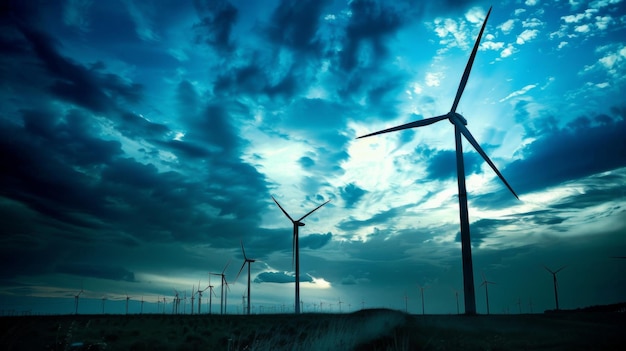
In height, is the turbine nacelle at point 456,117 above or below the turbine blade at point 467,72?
below

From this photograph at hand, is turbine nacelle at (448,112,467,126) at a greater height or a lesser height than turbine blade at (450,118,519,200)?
greater

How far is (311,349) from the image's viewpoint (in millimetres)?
21172

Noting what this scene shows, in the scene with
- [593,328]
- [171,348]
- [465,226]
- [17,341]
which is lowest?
[171,348]

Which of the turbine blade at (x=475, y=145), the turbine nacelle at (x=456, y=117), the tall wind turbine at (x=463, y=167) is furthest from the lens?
the turbine nacelle at (x=456, y=117)

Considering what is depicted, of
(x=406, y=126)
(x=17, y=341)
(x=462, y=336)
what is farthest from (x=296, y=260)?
(x=17, y=341)

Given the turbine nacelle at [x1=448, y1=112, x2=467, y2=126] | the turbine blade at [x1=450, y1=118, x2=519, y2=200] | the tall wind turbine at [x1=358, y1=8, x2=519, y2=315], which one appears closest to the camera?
the tall wind turbine at [x1=358, y1=8, x2=519, y2=315]

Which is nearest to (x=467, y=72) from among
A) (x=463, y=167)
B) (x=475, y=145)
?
(x=475, y=145)

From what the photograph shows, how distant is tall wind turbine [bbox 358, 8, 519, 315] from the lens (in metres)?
50.6

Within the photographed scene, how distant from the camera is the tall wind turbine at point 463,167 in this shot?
166 ft

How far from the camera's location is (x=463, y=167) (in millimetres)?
57219

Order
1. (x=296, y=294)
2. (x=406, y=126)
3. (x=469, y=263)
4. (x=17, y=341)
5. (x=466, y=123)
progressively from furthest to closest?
(x=296, y=294) → (x=406, y=126) → (x=466, y=123) → (x=469, y=263) → (x=17, y=341)

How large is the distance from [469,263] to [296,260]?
61.5m

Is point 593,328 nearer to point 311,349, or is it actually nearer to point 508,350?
point 508,350

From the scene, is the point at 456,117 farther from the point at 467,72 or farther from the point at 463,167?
the point at 463,167
